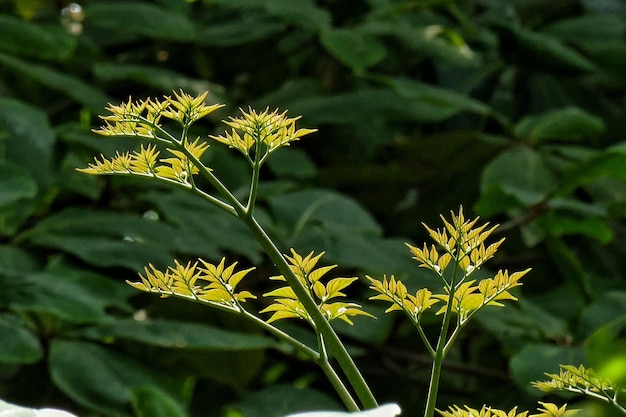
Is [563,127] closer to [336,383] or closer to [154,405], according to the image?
[154,405]

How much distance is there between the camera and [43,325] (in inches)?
40.5

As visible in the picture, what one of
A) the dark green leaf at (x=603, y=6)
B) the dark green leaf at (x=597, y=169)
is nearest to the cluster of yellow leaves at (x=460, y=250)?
the dark green leaf at (x=597, y=169)

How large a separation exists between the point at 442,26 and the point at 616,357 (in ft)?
4.82

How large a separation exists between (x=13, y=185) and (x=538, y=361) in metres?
0.58

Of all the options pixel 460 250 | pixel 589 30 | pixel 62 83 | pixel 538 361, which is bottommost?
pixel 460 250

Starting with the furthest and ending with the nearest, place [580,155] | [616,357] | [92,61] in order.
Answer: [92,61], [580,155], [616,357]

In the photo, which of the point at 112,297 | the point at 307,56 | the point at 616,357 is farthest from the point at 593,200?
the point at 616,357

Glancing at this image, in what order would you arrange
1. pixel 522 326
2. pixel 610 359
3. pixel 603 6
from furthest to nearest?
1. pixel 603 6
2. pixel 522 326
3. pixel 610 359

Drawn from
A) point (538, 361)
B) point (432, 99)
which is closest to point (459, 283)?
point (538, 361)

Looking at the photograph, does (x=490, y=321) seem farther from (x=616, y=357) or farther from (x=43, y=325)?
(x=616, y=357)

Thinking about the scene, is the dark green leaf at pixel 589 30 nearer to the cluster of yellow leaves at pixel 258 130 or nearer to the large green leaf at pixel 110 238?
the large green leaf at pixel 110 238

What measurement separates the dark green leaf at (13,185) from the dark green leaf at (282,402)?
1.04ft

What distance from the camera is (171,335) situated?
3.19 ft

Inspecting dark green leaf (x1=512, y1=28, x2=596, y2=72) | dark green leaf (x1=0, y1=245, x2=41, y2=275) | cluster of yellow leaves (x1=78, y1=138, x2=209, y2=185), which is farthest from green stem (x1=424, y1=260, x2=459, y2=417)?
dark green leaf (x1=512, y1=28, x2=596, y2=72)
